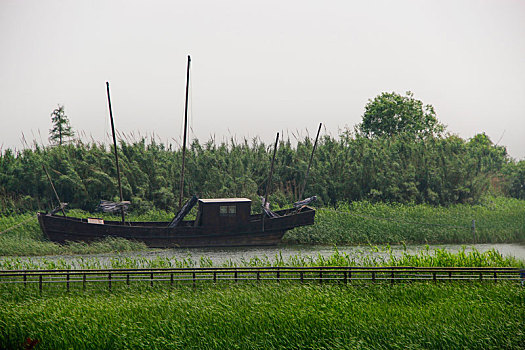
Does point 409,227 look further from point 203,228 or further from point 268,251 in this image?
point 203,228

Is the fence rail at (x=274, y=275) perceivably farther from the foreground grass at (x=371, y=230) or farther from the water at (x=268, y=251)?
the foreground grass at (x=371, y=230)

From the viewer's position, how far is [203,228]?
29.0 meters

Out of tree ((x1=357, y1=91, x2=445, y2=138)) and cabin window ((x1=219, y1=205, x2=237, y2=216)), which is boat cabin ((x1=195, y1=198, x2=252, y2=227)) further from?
tree ((x1=357, y1=91, x2=445, y2=138))

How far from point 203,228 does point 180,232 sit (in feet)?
4.38

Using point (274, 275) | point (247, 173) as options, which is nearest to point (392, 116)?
point (247, 173)

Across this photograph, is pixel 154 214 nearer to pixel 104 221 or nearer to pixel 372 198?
pixel 104 221

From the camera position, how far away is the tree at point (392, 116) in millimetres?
51281

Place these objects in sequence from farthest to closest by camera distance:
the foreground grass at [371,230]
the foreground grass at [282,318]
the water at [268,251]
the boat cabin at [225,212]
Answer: the boat cabin at [225,212], the foreground grass at [371,230], the water at [268,251], the foreground grass at [282,318]

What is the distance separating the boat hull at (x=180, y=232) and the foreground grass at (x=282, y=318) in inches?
493

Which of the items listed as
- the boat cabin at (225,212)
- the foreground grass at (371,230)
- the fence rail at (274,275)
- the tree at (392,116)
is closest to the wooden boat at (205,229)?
the boat cabin at (225,212)

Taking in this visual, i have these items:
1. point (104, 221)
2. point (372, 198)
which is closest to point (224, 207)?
point (104, 221)

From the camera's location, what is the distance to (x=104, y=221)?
104 feet

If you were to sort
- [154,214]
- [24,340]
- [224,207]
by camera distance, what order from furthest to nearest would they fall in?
1. [154,214]
2. [224,207]
3. [24,340]

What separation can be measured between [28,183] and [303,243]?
1982 centimetres
